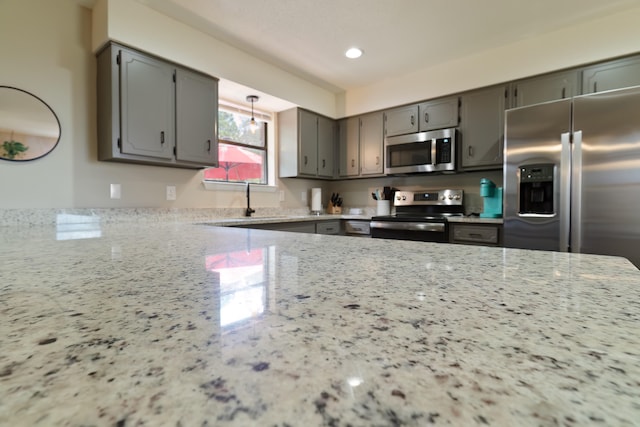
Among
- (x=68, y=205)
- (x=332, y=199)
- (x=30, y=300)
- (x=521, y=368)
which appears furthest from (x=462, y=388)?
(x=332, y=199)

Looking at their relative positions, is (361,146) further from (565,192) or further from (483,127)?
(565,192)

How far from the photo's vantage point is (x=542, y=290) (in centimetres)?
46

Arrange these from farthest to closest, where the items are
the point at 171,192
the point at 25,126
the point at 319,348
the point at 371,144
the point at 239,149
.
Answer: the point at 371,144 → the point at 239,149 → the point at 171,192 → the point at 25,126 → the point at 319,348

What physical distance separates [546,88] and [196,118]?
2.98 m

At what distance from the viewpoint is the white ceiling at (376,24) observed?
86.7 inches

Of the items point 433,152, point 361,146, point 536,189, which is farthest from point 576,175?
point 361,146

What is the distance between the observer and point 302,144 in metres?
3.52

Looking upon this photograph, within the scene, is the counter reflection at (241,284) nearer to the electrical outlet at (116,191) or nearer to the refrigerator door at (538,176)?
the electrical outlet at (116,191)

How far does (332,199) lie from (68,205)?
280cm

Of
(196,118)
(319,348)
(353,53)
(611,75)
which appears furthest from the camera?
(353,53)

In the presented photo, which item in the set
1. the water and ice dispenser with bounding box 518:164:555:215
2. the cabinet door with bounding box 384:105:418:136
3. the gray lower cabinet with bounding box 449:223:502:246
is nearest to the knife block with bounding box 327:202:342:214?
the cabinet door with bounding box 384:105:418:136

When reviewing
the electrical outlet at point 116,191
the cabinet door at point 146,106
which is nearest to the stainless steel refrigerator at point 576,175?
the cabinet door at point 146,106

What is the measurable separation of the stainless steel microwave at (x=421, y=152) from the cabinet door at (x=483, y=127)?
133mm

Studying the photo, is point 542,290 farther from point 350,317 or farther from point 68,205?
point 68,205
